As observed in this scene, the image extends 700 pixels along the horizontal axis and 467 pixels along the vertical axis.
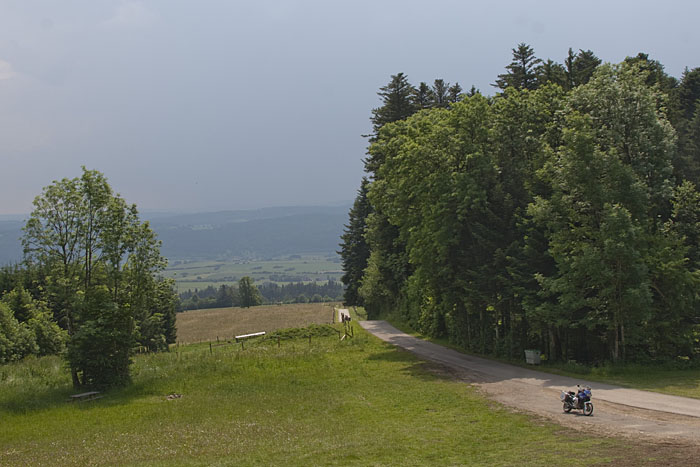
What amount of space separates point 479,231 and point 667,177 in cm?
1081

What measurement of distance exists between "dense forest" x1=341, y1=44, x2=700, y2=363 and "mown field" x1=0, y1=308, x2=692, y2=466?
7013 millimetres

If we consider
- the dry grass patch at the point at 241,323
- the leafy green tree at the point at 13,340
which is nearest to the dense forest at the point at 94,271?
the leafy green tree at the point at 13,340

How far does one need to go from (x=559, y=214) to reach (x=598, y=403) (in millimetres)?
12976

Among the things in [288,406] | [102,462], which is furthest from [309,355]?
[102,462]

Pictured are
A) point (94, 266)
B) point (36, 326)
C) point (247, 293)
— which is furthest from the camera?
point (247, 293)

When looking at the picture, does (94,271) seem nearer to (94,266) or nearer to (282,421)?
(94,266)

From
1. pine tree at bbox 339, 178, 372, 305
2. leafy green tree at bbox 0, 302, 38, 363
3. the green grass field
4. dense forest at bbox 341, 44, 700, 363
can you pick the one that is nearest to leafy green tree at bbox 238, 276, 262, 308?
pine tree at bbox 339, 178, 372, 305

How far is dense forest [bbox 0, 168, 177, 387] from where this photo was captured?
99.1 feet

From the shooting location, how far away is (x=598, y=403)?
22.2 m

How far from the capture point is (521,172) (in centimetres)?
3656

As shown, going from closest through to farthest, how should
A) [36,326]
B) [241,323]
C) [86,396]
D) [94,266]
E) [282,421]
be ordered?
1. [282,421]
2. [86,396]
3. [94,266]
4. [36,326]
5. [241,323]

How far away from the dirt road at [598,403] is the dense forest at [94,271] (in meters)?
18.0

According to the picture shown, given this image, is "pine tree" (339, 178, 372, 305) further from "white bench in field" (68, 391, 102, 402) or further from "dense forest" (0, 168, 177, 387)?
"white bench in field" (68, 391, 102, 402)

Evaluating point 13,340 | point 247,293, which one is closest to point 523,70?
point 13,340
